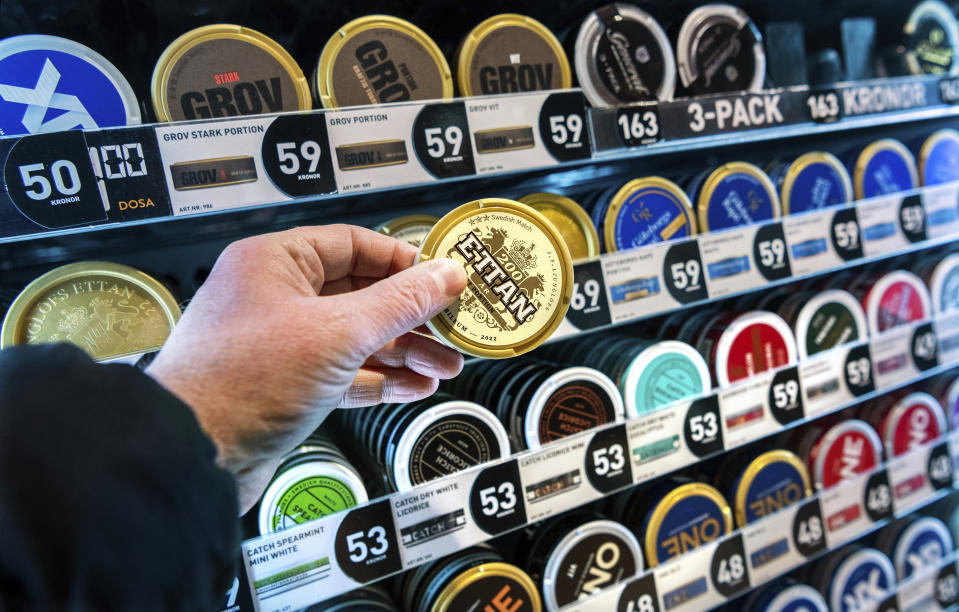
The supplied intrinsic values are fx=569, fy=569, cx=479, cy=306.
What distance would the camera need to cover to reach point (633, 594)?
53.8 inches

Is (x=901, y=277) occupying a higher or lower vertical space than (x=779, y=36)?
lower

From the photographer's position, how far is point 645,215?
1407mm

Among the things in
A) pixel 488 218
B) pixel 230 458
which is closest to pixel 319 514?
pixel 230 458

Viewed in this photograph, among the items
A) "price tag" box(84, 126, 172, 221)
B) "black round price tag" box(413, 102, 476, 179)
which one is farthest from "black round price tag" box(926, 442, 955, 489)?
"price tag" box(84, 126, 172, 221)

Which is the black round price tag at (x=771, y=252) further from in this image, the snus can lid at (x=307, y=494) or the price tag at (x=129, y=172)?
the price tag at (x=129, y=172)

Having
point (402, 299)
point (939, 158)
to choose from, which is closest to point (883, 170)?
point (939, 158)

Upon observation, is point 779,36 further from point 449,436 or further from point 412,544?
point 412,544

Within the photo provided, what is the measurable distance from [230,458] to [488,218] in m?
0.53

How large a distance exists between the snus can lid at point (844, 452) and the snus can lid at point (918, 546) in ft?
1.09

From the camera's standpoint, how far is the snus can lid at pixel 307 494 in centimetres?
104

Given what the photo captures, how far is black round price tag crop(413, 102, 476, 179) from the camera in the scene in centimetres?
108

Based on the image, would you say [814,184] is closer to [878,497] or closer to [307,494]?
[878,497]

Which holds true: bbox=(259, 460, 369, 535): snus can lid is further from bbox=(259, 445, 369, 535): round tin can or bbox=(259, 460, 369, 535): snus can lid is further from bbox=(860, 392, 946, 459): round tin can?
bbox=(860, 392, 946, 459): round tin can

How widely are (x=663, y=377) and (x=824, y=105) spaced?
830 millimetres
